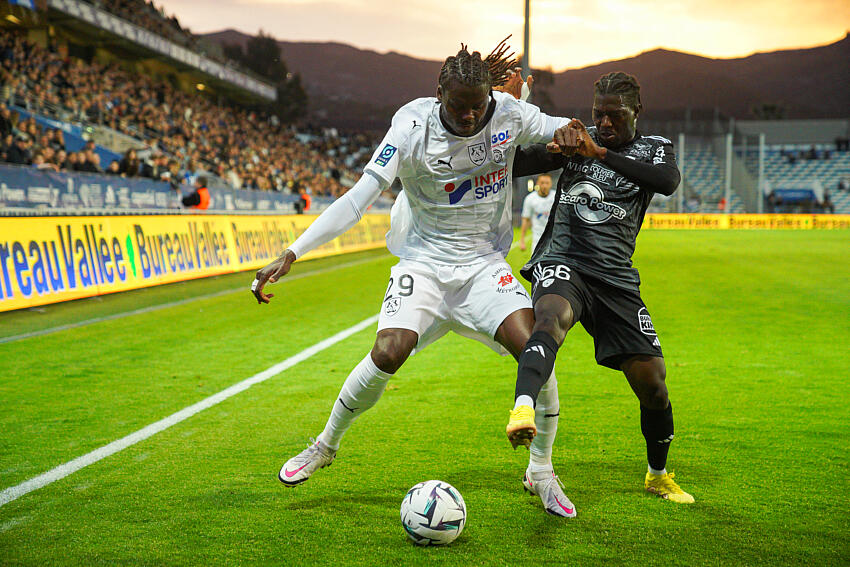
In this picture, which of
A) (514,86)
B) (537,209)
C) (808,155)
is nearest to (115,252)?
(537,209)

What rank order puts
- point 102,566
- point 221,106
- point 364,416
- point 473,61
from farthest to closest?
point 221,106, point 364,416, point 473,61, point 102,566

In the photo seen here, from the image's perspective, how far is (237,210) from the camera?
2066 centimetres

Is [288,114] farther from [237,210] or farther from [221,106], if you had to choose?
[237,210]

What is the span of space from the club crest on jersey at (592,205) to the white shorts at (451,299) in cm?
50

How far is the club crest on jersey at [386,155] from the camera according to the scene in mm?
4082

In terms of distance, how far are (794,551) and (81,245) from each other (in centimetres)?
1106

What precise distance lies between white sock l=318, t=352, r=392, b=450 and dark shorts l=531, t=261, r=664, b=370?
35.0 inches

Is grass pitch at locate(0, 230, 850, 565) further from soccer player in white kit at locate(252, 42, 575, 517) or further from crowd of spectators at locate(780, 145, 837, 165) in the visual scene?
crowd of spectators at locate(780, 145, 837, 165)

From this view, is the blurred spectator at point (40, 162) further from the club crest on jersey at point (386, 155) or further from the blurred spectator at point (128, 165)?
the club crest on jersey at point (386, 155)

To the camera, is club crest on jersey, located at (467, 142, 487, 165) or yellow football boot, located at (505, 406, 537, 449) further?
club crest on jersey, located at (467, 142, 487, 165)

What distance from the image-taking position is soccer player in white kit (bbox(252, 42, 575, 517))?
398cm

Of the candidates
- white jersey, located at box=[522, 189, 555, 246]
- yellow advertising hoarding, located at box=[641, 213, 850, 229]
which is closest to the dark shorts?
white jersey, located at box=[522, 189, 555, 246]

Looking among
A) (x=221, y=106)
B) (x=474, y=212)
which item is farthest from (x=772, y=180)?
(x=474, y=212)

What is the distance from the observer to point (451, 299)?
430 centimetres
